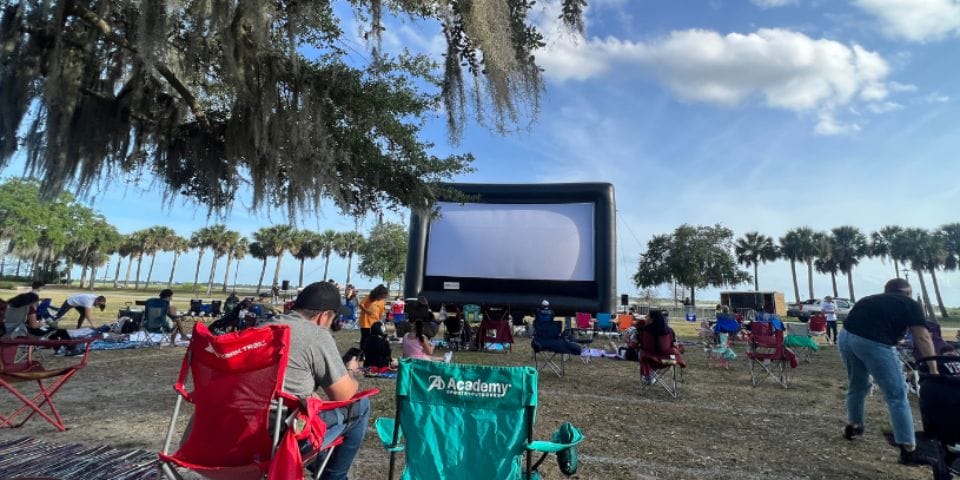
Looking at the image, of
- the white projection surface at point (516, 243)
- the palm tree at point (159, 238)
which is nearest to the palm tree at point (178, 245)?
the palm tree at point (159, 238)

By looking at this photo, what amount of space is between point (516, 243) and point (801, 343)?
6643 mm

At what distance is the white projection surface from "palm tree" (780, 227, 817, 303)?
118 feet

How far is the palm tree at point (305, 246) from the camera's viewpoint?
49.6 m

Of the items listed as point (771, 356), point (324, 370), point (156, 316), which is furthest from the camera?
point (156, 316)

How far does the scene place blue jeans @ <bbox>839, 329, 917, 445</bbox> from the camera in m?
3.08

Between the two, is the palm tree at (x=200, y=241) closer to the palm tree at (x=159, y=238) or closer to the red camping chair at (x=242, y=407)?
the palm tree at (x=159, y=238)

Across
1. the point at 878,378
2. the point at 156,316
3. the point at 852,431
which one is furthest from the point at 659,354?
the point at 156,316

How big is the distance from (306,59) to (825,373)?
8.06 meters

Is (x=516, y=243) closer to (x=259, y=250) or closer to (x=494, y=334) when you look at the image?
(x=494, y=334)

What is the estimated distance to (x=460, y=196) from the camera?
19.7 ft

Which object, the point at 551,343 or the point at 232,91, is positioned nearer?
the point at 232,91

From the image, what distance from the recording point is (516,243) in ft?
40.6

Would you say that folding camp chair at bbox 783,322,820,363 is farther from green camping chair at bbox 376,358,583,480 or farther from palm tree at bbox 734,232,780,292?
palm tree at bbox 734,232,780,292

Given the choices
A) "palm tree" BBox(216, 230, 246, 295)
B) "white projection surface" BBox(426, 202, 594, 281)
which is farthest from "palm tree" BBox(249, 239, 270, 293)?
"white projection surface" BBox(426, 202, 594, 281)
